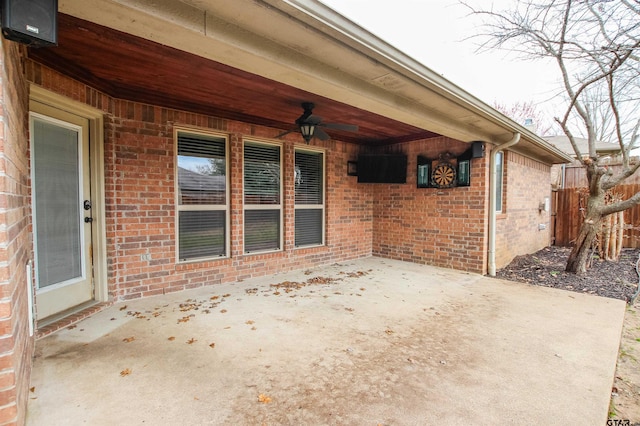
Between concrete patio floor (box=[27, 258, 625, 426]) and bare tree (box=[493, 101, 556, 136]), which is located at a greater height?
bare tree (box=[493, 101, 556, 136])

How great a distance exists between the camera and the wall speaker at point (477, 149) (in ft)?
16.6

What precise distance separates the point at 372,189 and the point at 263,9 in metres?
5.11

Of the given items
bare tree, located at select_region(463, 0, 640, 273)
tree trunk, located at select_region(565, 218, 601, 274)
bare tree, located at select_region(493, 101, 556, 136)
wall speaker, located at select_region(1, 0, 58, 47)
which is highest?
bare tree, located at select_region(493, 101, 556, 136)

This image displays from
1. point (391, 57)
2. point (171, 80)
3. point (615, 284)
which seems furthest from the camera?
point (615, 284)

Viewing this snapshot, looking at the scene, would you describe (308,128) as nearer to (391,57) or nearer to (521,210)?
(391,57)

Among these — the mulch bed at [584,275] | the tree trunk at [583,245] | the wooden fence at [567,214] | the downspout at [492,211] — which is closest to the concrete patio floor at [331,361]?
the mulch bed at [584,275]

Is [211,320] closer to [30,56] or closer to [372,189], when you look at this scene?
[30,56]

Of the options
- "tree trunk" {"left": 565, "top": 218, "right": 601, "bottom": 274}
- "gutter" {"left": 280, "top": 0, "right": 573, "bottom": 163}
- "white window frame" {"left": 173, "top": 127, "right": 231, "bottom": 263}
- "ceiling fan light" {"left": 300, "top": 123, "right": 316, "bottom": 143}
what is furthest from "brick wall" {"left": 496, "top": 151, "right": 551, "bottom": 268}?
"white window frame" {"left": 173, "top": 127, "right": 231, "bottom": 263}

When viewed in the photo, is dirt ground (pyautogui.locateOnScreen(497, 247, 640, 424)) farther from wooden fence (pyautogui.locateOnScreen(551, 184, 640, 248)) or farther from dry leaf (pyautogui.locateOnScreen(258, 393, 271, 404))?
→ dry leaf (pyautogui.locateOnScreen(258, 393, 271, 404))

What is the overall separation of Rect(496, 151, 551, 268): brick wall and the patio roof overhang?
1843mm

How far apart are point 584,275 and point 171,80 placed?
21.5 ft

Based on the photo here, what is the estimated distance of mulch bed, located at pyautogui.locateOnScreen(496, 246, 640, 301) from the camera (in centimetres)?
449

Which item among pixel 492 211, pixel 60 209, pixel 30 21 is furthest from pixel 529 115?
pixel 30 21

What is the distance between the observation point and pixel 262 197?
5.03 metres
